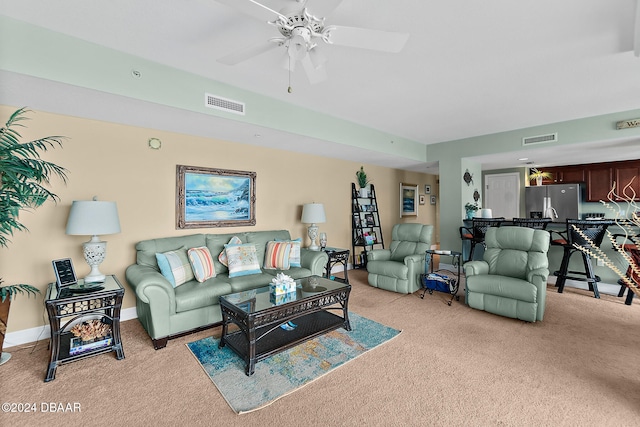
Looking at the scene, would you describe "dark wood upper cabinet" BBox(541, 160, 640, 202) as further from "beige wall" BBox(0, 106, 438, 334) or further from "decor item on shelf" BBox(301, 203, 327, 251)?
"beige wall" BBox(0, 106, 438, 334)

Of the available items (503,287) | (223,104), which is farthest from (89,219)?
(503,287)

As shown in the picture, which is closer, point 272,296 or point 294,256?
point 272,296

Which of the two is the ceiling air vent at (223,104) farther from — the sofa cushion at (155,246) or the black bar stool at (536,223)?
the black bar stool at (536,223)

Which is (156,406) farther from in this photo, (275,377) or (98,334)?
(98,334)

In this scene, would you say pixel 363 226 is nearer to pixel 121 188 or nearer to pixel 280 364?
pixel 280 364

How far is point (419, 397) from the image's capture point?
2.07 metres

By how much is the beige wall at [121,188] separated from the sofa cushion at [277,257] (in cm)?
68

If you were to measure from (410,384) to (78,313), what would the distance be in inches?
106

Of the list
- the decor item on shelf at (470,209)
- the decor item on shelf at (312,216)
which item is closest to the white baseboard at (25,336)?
the decor item on shelf at (312,216)

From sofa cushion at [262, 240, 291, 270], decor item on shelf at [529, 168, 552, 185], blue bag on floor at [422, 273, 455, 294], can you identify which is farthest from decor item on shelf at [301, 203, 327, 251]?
decor item on shelf at [529, 168, 552, 185]

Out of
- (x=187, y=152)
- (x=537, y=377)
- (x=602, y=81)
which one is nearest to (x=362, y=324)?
(x=537, y=377)

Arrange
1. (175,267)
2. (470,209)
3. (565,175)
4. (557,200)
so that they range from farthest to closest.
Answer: (565,175)
(557,200)
(470,209)
(175,267)

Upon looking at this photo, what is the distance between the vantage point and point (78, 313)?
2445 millimetres

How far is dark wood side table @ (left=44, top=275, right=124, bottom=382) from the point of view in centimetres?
232
